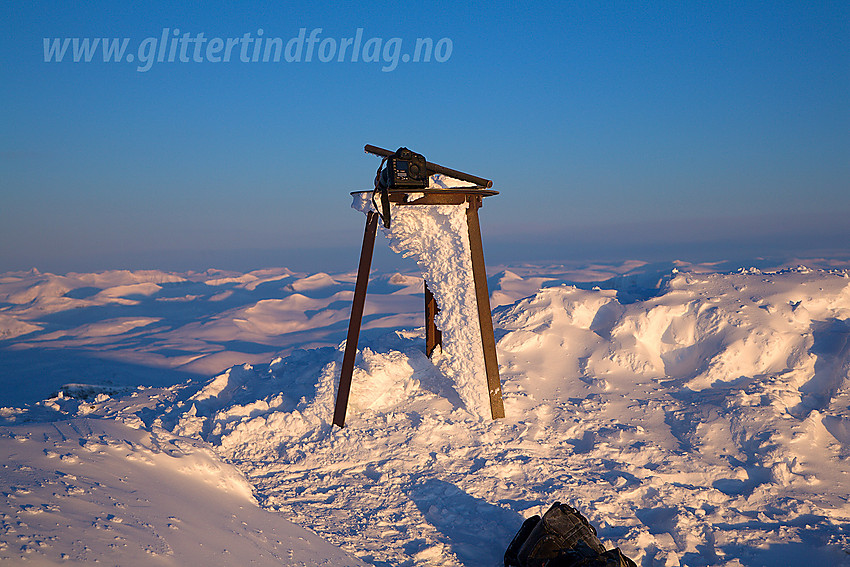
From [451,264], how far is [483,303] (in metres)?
0.64

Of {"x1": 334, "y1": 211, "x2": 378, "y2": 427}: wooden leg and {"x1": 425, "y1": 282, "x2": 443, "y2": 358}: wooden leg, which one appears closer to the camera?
{"x1": 334, "y1": 211, "x2": 378, "y2": 427}: wooden leg

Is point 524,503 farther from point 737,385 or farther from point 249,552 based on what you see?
point 737,385

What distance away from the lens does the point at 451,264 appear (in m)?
6.53

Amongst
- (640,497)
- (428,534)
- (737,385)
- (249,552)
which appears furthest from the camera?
(737,385)

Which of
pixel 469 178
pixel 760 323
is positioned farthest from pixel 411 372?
pixel 760 323

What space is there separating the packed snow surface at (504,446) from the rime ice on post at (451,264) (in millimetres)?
424

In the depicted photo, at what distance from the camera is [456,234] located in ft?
20.9

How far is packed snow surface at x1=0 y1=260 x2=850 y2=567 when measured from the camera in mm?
3953

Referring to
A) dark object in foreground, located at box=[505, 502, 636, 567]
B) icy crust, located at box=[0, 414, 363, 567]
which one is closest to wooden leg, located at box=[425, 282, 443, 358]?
icy crust, located at box=[0, 414, 363, 567]

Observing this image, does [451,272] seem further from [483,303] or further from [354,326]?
[354,326]

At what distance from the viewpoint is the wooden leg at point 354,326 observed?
21.0 ft

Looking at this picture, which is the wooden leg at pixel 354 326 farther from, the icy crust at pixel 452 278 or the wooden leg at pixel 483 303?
the wooden leg at pixel 483 303

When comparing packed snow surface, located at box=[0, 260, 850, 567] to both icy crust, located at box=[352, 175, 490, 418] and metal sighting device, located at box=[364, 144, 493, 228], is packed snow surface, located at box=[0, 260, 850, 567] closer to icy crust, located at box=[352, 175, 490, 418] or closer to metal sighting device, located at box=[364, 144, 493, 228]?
icy crust, located at box=[352, 175, 490, 418]

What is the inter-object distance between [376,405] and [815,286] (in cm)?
685
